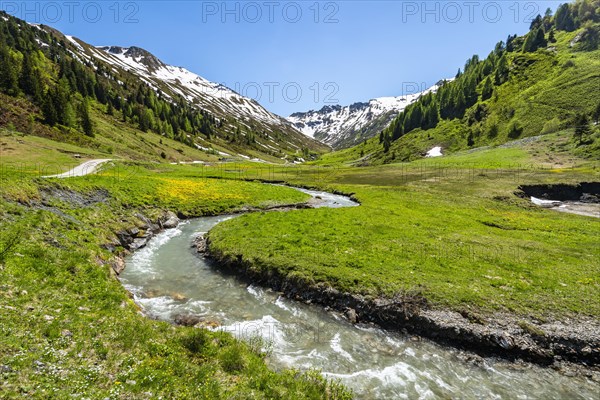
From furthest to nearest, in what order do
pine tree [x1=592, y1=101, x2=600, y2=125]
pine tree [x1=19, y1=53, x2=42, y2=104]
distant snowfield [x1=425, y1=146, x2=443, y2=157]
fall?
1. distant snowfield [x1=425, y1=146, x2=443, y2=157]
2. pine tree [x1=592, y1=101, x2=600, y2=125]
3. pine tree [x1=19, y1=53, x2=42, y2=104]

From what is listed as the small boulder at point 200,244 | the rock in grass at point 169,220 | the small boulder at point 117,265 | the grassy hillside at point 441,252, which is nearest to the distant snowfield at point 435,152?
the grassy hillside at point 441,252

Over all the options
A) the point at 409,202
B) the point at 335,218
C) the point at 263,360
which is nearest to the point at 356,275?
the point at 263,360

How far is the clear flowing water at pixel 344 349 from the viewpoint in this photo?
12.5 meters

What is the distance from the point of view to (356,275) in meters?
20.1

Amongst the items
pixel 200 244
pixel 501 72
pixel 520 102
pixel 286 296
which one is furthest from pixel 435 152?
pixel 286 296

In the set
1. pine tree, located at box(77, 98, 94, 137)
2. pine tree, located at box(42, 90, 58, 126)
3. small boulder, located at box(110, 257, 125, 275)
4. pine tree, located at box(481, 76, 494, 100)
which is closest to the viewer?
small boulder, located at box(110, 257, 125, 275)

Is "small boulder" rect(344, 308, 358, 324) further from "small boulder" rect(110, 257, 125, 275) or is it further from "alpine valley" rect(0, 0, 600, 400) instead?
"small boulder" rect(110, 257, 125, 275)

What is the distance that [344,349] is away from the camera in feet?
48.4

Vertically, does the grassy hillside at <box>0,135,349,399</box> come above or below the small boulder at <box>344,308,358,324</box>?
above

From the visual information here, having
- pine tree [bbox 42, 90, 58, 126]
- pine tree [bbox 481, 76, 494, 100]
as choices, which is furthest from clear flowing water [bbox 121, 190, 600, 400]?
pine tree [bbox 481, 76, 494, 100]

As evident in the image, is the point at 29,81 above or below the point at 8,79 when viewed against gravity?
→ above

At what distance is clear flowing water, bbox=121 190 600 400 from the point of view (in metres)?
12.5

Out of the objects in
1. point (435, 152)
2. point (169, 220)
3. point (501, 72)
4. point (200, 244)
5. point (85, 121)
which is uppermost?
point (501, 72)

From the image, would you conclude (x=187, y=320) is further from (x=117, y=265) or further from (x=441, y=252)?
(x=441, y=252)
